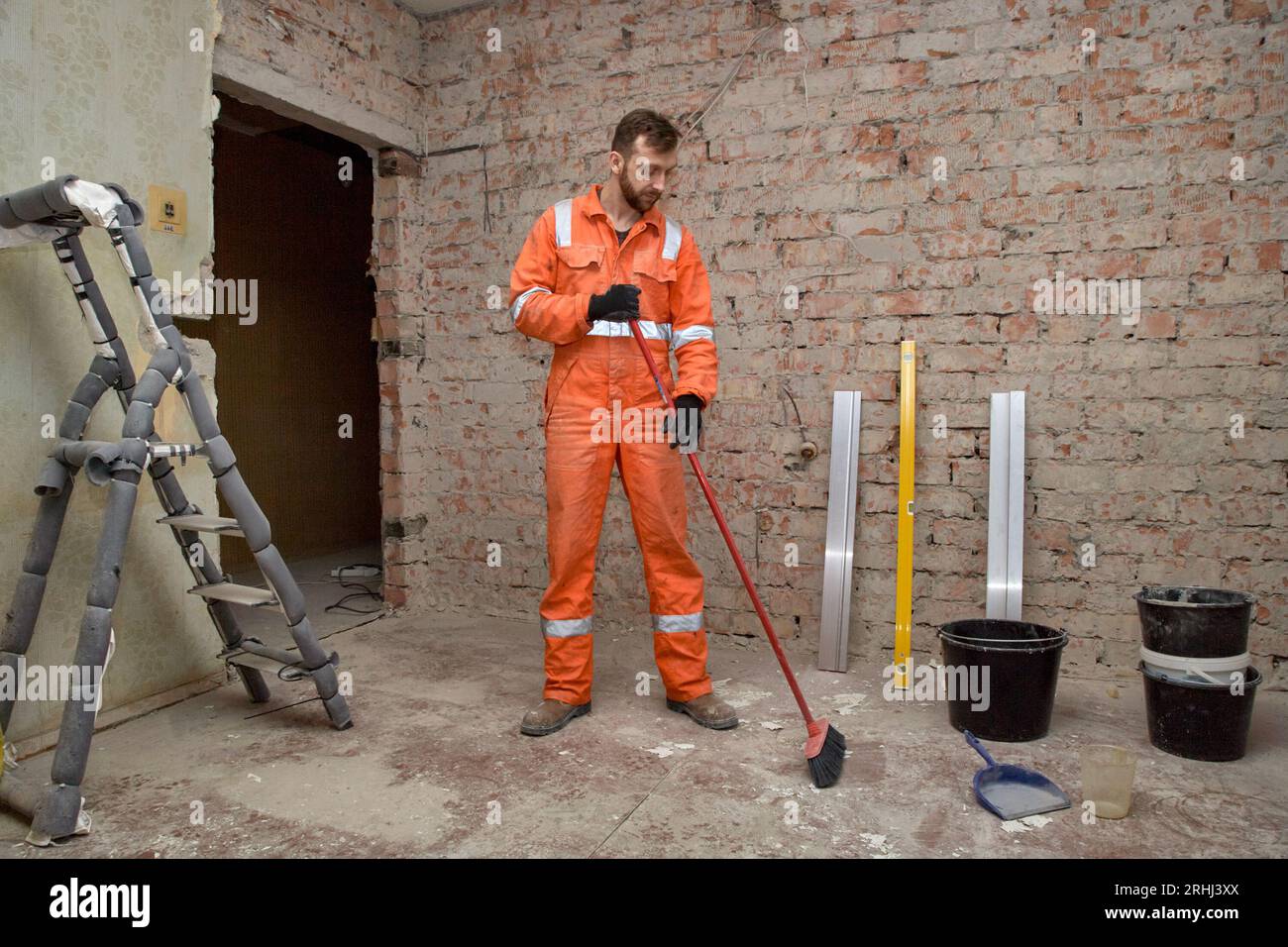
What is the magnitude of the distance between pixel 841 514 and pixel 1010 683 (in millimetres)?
1002

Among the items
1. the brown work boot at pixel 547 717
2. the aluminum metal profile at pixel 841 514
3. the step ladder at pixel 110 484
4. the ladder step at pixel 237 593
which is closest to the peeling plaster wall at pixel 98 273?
the step ladder at pixel 110 484

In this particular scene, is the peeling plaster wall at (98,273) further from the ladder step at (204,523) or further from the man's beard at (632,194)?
the man's beard at (632,194)

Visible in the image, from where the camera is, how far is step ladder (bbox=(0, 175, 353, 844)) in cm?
210

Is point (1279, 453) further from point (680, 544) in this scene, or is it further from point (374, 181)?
point (374, 181)

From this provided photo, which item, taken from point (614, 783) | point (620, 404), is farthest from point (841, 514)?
point (614, 783)

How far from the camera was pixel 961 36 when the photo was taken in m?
3.28

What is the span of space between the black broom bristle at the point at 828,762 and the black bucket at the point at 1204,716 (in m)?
0.94

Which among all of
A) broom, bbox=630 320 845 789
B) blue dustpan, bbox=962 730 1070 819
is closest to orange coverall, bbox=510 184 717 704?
broom, bbox=630 320 845 789

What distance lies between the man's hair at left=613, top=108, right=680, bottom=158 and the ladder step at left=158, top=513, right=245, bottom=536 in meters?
1.61

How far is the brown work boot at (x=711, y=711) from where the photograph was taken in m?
2.74

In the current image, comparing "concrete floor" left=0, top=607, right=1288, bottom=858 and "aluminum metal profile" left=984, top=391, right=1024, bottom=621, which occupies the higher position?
"aluminum metal profile" left=984, top=391, right=1024, bottom=621

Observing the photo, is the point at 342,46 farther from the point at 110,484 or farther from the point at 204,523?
the point at 110,484

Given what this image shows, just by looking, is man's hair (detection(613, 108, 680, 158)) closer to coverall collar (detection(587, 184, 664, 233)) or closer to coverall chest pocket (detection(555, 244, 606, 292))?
coverall collar (detection(587, 184, 664, 233))

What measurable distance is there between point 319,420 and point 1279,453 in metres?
5.29
